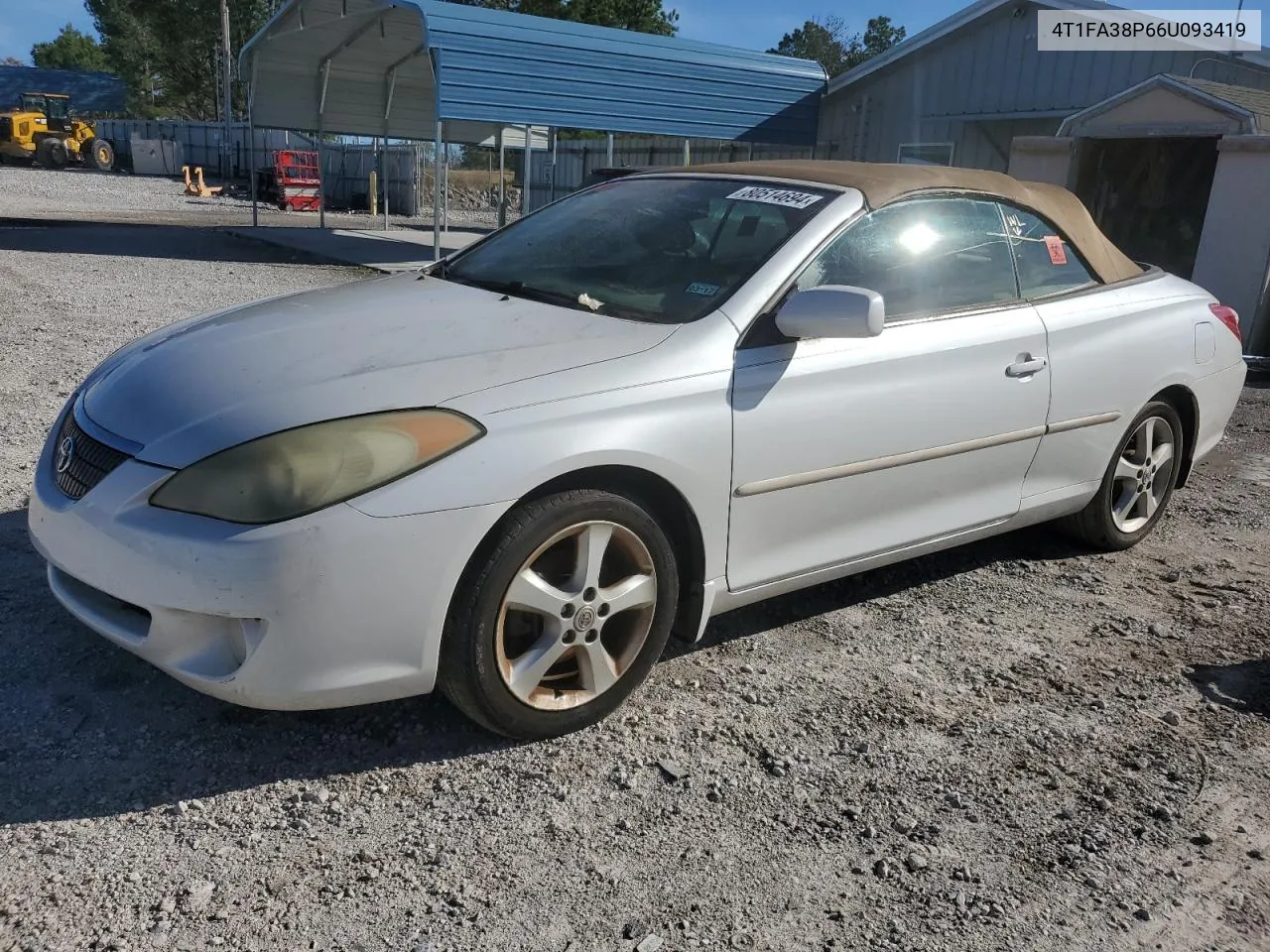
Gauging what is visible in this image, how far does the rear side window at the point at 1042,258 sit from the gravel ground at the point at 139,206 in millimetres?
21312

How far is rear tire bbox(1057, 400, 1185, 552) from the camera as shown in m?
4.37

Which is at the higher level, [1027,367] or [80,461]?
[1027,367]

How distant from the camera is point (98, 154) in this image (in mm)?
41656

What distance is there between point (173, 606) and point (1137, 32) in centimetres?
1516

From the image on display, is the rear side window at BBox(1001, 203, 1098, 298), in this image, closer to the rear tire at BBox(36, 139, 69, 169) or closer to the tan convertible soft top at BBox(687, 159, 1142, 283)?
the tan convertible soft top at BBox(687, 159, 1142, 283)

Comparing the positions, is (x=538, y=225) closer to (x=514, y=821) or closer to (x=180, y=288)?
(x=514, y=821)

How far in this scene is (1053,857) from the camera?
8.18 feet

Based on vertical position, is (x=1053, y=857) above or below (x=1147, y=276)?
below

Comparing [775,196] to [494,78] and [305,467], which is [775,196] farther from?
[494,78]

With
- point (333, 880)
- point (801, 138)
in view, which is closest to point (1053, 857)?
point (333, 880)

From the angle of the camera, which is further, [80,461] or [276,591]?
[80,461]

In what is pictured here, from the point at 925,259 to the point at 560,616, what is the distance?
189cm

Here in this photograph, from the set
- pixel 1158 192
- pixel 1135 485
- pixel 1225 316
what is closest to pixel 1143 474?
pixel 1135 485

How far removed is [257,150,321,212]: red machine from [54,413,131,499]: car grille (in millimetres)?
28606
